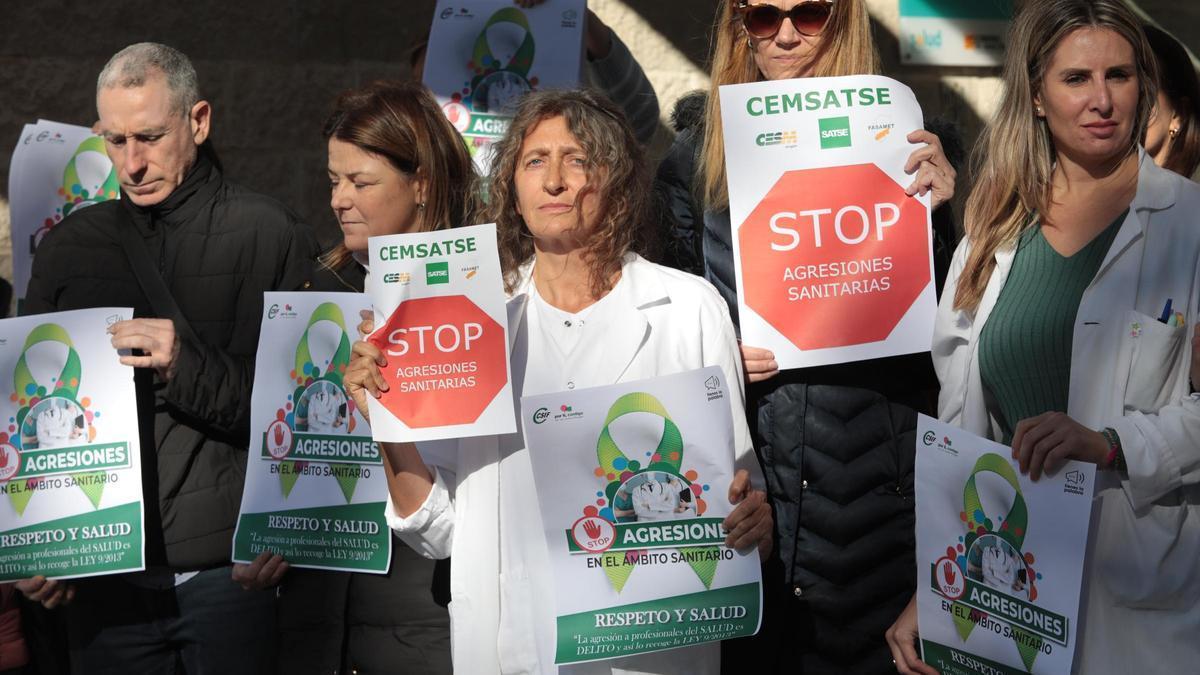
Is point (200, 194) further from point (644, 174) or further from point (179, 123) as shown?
point (644, 174)

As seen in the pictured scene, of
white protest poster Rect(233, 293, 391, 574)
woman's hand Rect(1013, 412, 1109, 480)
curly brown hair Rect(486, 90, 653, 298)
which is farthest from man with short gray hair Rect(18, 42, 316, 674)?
woman's hand Rect(1013, 412, 1109, 480)

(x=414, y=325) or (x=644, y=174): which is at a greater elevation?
(x=644, y=174)

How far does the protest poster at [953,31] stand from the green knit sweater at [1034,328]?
3569 millimetres

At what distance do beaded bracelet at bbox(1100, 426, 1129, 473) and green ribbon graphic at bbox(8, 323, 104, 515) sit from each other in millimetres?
2507

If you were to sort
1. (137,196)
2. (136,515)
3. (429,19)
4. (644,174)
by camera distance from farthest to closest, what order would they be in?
(429,19) < (137,196) < (136,515) < (644,174)

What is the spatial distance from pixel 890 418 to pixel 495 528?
99 cm

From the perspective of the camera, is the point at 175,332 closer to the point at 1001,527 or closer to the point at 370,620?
the point at 370,620

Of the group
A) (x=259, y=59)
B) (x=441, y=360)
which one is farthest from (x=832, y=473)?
(x=259, y=59)

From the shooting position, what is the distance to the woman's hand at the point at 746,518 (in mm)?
2869

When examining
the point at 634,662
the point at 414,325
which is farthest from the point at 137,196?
the point at 634,662

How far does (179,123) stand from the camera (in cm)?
404

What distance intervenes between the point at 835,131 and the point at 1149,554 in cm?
119

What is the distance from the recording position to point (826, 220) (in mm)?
3273

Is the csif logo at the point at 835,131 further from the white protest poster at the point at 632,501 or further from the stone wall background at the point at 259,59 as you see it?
the stone wall background at the point at 259,59
